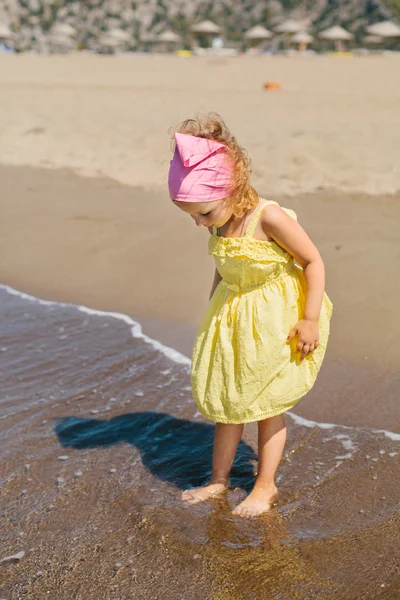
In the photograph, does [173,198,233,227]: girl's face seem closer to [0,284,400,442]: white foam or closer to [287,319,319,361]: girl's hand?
[287,319,319,361]: girl's hand

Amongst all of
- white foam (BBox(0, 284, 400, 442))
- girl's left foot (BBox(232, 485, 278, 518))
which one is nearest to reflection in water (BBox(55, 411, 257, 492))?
girl's left foot (BBox(232, 485, 278, 518))

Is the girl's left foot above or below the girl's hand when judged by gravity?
below

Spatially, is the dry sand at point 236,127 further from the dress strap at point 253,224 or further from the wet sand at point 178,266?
the dress strap at point 253,224

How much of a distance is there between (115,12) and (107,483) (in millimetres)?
83997

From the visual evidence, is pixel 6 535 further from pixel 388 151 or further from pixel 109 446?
pixel 388 151

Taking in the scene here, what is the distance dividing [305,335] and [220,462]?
0.57 meters

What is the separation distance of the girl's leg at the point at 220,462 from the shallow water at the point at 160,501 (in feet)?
0.15

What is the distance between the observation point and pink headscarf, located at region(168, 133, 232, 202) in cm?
221

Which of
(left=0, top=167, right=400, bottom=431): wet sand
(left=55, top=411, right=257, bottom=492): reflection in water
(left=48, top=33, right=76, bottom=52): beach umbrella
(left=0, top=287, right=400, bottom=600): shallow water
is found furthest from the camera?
(left=48, top=33, right=76, bottom=52): beach umbrella

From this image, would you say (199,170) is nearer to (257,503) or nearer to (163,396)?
(257,503)

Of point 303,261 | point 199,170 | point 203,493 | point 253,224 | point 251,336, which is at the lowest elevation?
point 203,493

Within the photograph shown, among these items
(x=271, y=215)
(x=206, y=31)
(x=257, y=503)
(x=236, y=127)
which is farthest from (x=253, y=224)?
(x=206, y=31)

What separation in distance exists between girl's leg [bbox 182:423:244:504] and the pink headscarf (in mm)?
814

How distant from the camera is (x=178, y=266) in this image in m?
5.00
